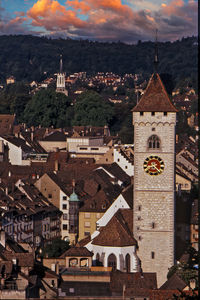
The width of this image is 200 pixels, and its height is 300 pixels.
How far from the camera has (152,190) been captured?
80.4 metres

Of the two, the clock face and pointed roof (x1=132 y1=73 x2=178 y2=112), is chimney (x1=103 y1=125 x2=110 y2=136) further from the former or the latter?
the clock face

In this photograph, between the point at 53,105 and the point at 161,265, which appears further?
the point at 53,105

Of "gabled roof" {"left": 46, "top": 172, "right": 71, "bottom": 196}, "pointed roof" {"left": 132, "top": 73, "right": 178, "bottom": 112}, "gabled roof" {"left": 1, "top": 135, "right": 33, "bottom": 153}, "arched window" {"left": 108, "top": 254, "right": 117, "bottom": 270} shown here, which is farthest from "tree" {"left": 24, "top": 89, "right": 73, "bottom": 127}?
"arched window" {"left": 108, "top": 254, "right": 117, "bottom": 270}

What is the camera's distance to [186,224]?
284 ft

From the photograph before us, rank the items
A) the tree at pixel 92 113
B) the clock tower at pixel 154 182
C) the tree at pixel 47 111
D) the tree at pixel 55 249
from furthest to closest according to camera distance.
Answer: the tree at pixel 47 111, the tree at pixel 92 113, the tree at pixel 55 249, the clock tower at pixel 154 182

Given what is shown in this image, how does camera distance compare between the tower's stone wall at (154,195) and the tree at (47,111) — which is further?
the tree at (47,111)

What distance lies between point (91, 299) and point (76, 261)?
18.5m

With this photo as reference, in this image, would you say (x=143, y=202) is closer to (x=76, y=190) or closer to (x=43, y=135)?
(x=76, y=190)

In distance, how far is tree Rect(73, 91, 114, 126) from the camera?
172 m

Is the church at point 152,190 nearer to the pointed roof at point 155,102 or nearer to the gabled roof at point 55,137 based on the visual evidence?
the pointed roof at point 155,102

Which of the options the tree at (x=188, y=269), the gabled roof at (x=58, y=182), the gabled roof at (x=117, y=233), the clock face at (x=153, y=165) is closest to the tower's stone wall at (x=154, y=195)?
the clock face at (x=153, y=165)

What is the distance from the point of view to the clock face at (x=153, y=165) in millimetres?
80375

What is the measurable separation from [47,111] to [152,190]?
94.1m

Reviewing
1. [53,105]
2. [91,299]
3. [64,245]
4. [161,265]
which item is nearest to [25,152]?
[53,105]
